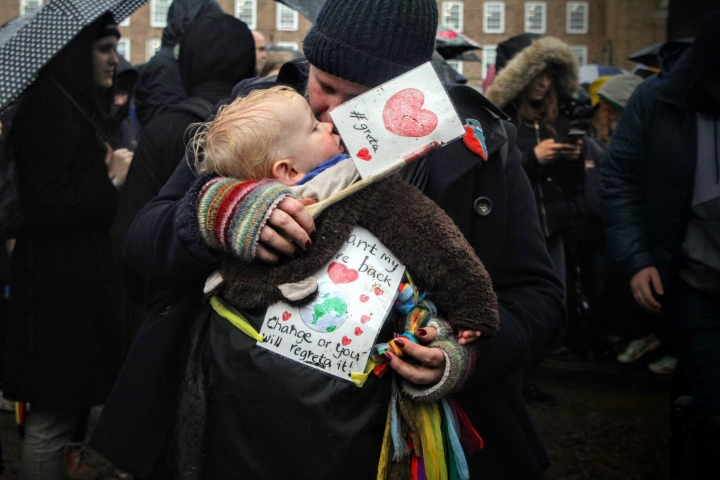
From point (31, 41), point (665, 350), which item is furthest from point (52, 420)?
point (665, 350)

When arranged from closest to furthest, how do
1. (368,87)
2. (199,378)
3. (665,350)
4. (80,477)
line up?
(199,378), (368,87), (80,477), (665,350)

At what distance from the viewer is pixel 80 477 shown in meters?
4.47

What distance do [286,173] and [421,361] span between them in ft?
1.78

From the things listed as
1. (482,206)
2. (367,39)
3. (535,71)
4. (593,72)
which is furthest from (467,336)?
(593,72)

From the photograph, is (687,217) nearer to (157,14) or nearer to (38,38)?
(38,38)

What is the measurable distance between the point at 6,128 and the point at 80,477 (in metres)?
1.89

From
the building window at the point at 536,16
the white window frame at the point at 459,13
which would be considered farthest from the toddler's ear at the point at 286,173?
the building window at the point at 536,16

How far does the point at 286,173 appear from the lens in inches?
77.5

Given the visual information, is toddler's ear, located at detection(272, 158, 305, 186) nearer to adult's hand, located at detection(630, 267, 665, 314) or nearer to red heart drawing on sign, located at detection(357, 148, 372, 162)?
red heart drawing on sign, located at detection(357, 148, 372, 162)

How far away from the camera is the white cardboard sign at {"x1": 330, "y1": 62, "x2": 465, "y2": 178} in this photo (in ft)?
5.84

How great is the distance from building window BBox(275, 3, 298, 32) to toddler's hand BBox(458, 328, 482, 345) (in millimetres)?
42235

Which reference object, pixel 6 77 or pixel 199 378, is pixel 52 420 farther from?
pixel 199 378

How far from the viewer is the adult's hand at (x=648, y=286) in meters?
3.63

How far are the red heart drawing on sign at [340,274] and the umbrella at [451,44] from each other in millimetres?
5747
